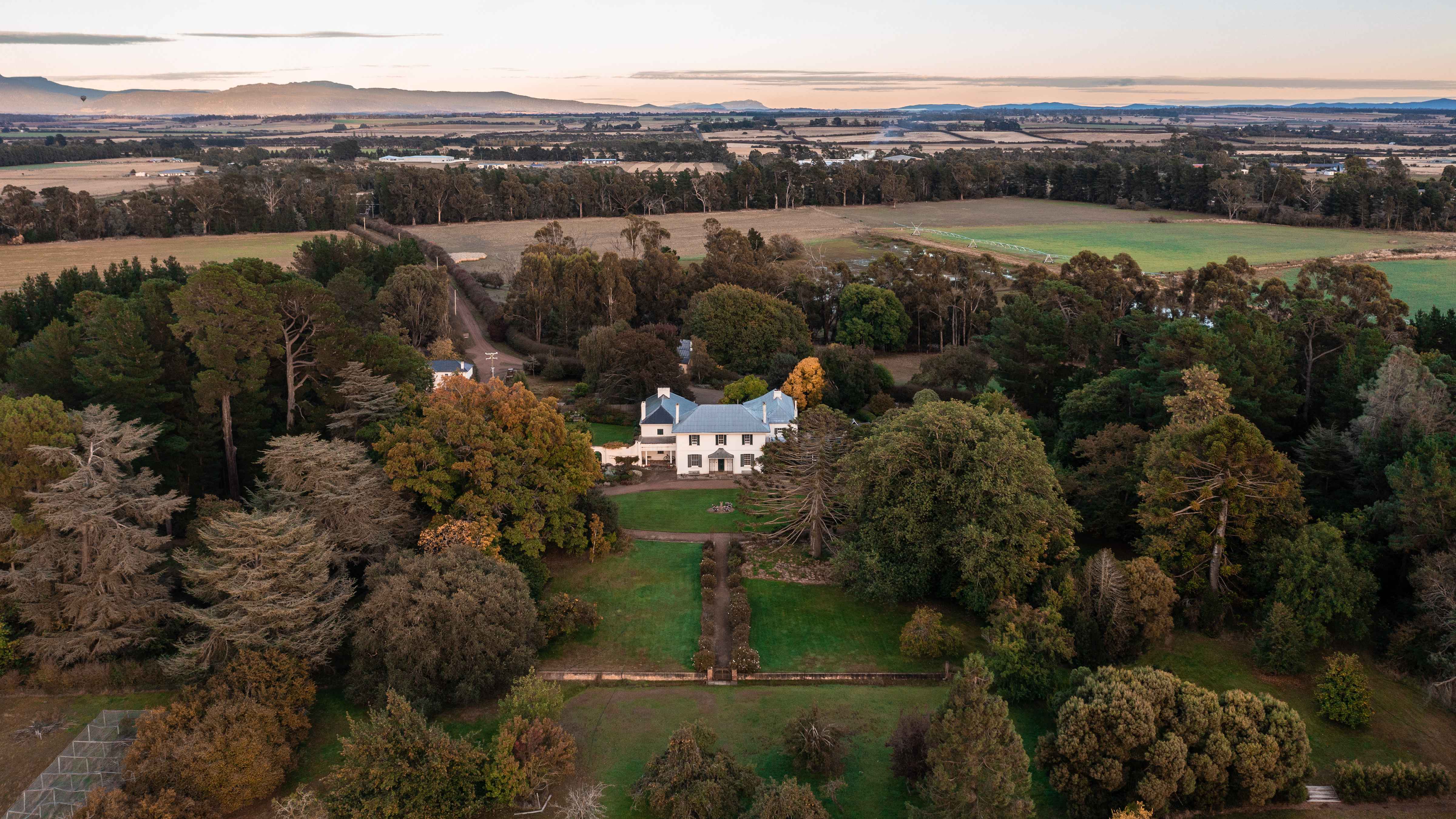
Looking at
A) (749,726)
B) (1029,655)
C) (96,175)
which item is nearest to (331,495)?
(749,726)

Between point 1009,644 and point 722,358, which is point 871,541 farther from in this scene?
point 722,358

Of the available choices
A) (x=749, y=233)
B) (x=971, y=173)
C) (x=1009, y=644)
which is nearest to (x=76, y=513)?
(x=1009, y=644)

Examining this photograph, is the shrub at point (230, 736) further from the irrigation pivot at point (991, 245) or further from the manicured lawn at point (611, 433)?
the irrigation pivot at point (991, 245)

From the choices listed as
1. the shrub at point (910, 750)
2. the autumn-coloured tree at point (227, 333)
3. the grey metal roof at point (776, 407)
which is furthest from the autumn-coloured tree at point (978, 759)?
the autumn-coloured tree at point (227, 333)

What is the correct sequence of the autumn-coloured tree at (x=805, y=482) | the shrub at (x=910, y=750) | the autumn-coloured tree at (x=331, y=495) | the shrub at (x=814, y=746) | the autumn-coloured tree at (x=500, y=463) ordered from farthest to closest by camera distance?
the autumn-coloured tree at (x=805, y=482)
the autumn-coloured tree at (x=500, y=463)
the autumn-coloured tree at (x=331, y=495)
the shrub at (x=814, y=746)
the shrub at (x=910, y=750)

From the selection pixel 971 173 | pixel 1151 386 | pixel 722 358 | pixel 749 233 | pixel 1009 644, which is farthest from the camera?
pixel 971 173

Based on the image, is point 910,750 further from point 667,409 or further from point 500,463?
point 667,409
